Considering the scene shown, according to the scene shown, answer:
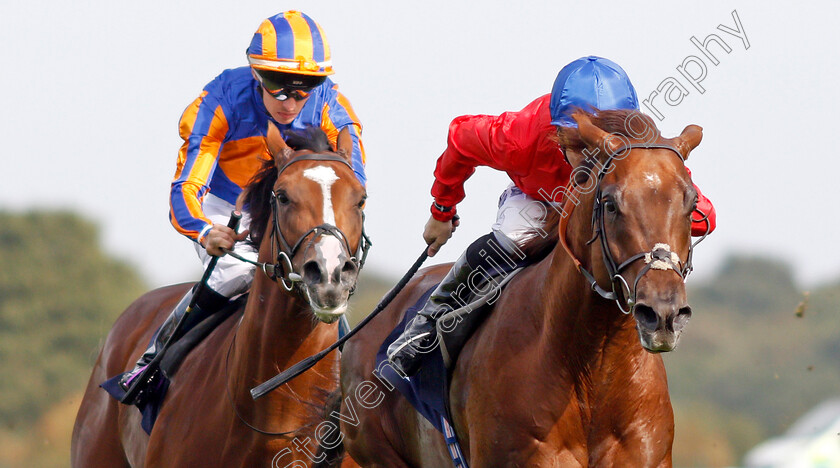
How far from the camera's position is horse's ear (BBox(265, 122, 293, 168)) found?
5488mm

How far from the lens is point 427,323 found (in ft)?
16.9

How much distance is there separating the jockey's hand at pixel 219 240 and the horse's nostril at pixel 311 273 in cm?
70

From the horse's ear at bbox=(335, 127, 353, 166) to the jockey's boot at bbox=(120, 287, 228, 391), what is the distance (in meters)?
1.21

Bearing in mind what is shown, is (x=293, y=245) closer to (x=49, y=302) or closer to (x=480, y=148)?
(x=480, y=148)

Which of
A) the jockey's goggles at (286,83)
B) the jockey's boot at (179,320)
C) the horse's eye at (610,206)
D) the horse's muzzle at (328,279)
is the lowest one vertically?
the jockey's boot at (179,320)

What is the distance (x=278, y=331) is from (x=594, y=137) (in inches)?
81.3

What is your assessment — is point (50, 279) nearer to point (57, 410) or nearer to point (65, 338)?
point (65, 338)

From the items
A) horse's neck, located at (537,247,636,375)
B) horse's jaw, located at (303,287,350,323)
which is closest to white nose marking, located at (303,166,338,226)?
horse's jaw, located at (303,287,350,323)

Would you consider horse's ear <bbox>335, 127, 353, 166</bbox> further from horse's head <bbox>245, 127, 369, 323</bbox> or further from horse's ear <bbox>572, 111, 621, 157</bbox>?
horse's ear <bbox>572, 111, 621, 157</bbox>

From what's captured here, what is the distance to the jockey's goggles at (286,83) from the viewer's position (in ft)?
18.9

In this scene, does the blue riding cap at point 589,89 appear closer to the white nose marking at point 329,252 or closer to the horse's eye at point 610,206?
the horse's eye at point 610,206

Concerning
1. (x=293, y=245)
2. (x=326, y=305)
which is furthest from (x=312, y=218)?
(x=326, y=305)

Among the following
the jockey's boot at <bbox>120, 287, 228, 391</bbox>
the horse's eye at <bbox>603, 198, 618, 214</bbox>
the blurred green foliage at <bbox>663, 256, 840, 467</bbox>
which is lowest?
the blurred green foliage at <bbox>663, 256, 840, 467</bbox>

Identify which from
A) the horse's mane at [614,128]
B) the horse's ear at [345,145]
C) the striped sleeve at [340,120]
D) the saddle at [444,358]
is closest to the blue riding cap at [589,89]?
the horse's mane at [614,128]
